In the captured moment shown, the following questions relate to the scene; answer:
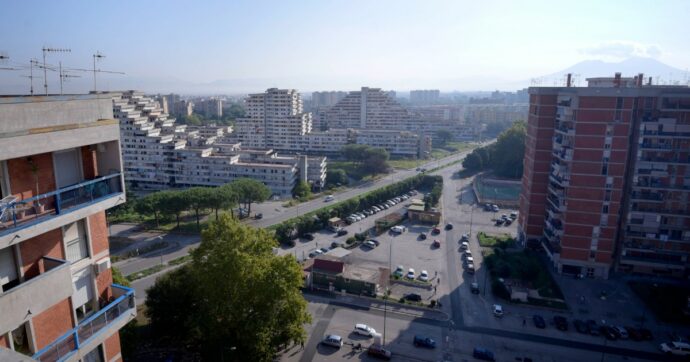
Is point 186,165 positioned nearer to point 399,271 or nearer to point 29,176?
point 399,271

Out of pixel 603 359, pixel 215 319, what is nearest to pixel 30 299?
pixel 215 319

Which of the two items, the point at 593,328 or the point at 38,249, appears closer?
the point at 38,249

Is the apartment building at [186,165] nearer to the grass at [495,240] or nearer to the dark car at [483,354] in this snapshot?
the grass at [495,240]

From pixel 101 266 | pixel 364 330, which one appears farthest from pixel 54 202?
pixel 364 330

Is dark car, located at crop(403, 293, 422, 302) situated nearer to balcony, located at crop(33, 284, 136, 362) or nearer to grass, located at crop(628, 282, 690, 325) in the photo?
grass, located at crop(628, 282, 690, 325)

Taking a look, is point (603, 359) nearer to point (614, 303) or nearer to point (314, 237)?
point (614, 303)
